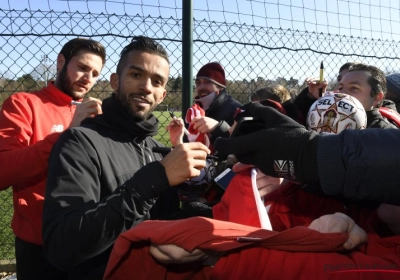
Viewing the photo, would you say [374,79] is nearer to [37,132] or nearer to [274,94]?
[274,94]

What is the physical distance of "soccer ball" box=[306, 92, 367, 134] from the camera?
194 cm

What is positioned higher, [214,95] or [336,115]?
[336,115]

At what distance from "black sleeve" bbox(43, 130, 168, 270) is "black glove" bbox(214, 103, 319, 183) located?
1.37 ft

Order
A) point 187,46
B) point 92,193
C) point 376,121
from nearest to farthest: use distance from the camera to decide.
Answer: point 92,193, point 376,121, point 187,46

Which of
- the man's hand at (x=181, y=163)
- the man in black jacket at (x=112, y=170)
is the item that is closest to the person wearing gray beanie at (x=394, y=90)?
the man in black jacket at (x=112, y=170)

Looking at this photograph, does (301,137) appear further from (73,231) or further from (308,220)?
(73,231)

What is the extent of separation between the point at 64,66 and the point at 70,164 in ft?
4.19

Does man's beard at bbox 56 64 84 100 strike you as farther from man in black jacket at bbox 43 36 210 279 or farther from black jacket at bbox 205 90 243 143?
black jacket at bbox 205 90 243 143

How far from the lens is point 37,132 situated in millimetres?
2660

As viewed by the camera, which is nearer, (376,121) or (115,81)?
(376,121)

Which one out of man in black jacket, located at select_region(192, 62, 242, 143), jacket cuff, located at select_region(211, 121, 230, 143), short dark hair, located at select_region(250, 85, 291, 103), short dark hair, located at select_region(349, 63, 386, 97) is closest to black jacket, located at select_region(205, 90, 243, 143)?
man in black jacket, located at select_region(192, 62, 242, 143)

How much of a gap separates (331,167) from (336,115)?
65 centimetres

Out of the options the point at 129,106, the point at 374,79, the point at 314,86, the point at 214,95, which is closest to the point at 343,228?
the point at 129,106

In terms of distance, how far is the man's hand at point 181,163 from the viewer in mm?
1722
